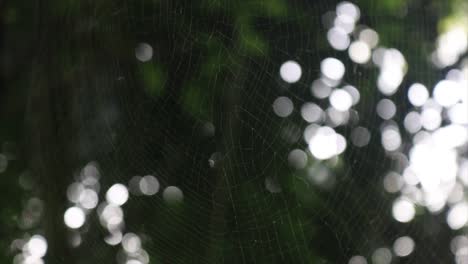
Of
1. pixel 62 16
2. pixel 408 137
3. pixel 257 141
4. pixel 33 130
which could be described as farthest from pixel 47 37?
pixel 408 137

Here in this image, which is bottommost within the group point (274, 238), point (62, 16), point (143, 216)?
point (143, 216)

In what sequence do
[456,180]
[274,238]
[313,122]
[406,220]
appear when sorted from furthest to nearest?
1. [456,180]
2. [406,220]
3. [313,122]
4. [274,238]

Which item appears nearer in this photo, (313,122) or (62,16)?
(313,122)

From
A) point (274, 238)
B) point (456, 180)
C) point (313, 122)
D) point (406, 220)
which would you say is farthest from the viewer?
point (456, 180)

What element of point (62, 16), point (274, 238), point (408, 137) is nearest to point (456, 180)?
point (408, 137)

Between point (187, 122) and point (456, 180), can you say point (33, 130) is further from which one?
point (456, 180)

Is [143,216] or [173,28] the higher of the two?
[173,28]

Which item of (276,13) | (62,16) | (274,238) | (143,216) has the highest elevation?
(276,13)

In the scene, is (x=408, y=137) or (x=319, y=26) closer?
(x=319, y=26)

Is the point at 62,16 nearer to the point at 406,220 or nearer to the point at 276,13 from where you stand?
the point at 276,13
